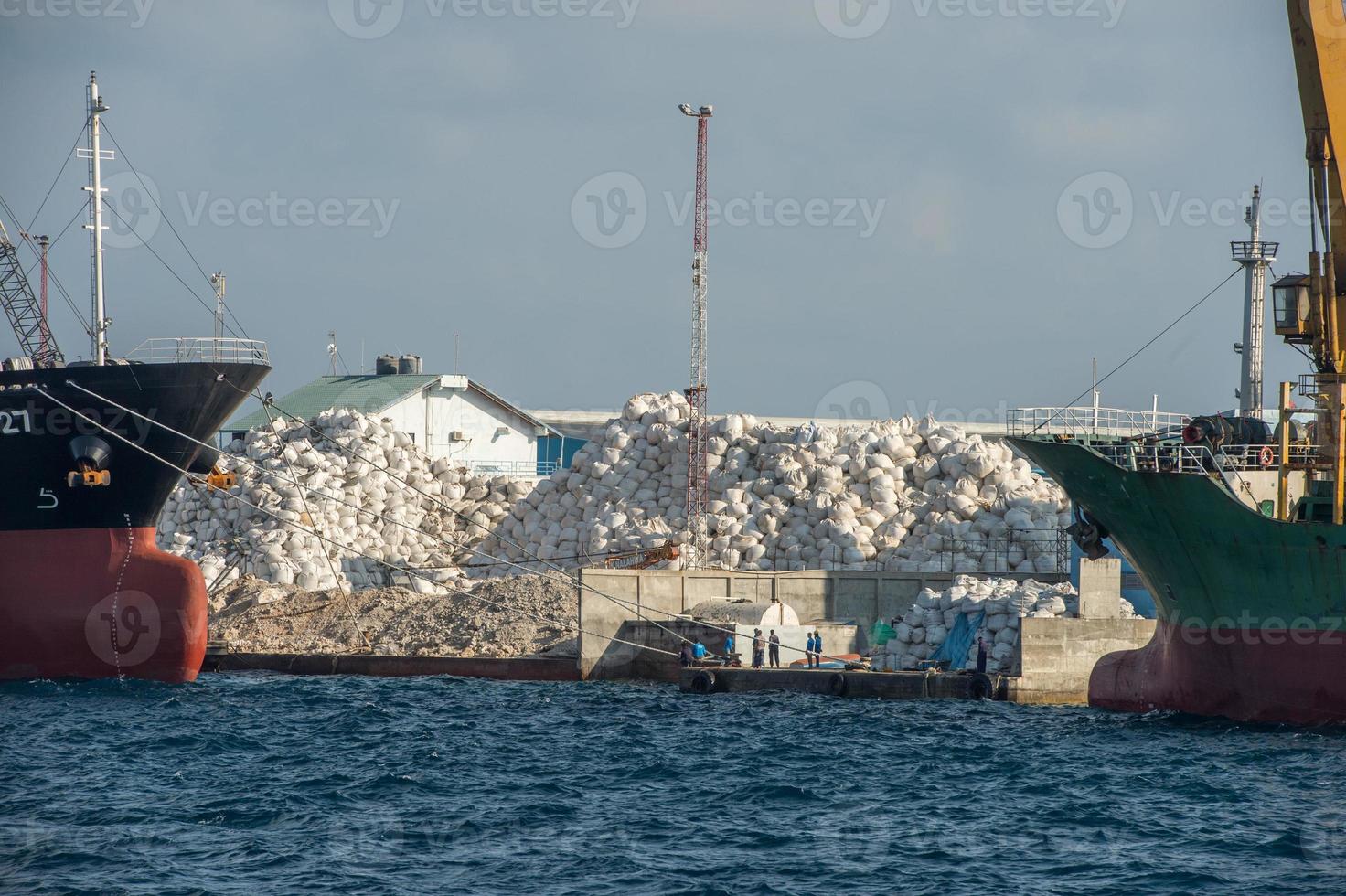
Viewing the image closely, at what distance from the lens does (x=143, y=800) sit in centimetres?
2212

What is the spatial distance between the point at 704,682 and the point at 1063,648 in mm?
7465

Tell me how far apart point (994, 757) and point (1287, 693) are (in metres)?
6.18

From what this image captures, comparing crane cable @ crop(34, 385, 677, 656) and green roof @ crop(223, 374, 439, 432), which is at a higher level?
green roof @ crop(223, 374, 439, 432)

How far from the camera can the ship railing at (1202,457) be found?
94.8 feet

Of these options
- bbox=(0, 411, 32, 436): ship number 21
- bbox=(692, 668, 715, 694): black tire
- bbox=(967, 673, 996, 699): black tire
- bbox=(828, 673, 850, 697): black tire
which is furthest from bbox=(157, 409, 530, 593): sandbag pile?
bbox=(967, 673, 996, 699): black tire

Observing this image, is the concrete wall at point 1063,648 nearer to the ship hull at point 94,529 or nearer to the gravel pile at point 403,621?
the gravel pile at point 403,621

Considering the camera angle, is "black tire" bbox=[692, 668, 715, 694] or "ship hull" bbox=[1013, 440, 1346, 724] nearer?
"ship hull" bbox=[1013, 440, 1346, 724]

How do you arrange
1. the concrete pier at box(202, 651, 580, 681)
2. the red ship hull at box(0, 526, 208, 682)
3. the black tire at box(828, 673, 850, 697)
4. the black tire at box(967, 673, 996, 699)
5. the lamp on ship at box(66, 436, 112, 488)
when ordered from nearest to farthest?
1. the black tire at box(967, 673, 996, 699)
2. the lamp on ship at box(66, 436, 112, 488)
3. the red ship hull at box(0, 526, 208, 682)
4. the black tire at box(828, 673, 850, 697)
5. the concrete pier at box(202, 651, 580, 681)

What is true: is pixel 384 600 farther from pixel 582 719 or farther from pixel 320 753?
pixel 320 753

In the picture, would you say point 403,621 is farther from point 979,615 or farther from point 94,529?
point 979,615

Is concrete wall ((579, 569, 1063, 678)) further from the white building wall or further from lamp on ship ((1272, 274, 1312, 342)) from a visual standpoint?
the white building wall

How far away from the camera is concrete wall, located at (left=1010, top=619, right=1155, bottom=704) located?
31.5 m

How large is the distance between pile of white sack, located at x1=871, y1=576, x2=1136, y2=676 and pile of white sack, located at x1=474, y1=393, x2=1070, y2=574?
482 centimetres

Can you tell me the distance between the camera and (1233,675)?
94.6 ft
